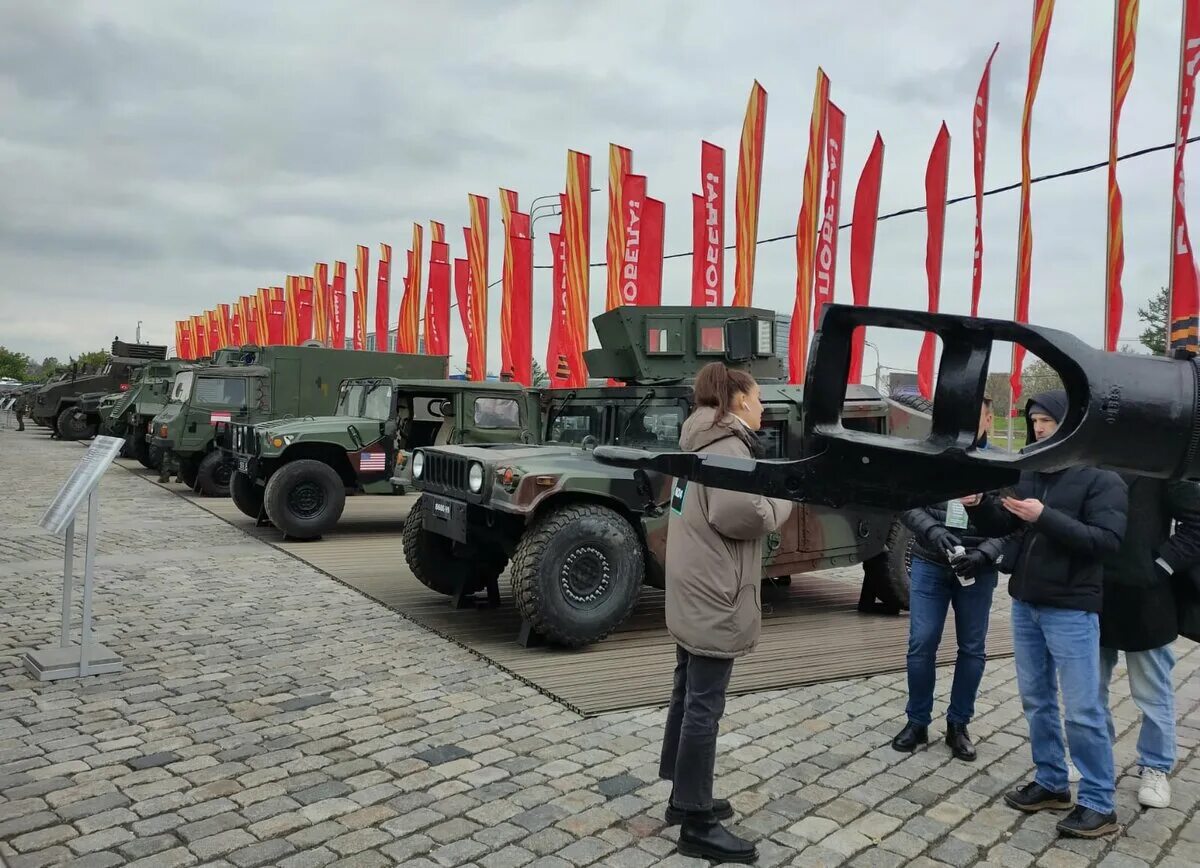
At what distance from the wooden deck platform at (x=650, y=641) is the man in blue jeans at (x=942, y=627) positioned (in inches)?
40.6

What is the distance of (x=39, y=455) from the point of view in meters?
22.0

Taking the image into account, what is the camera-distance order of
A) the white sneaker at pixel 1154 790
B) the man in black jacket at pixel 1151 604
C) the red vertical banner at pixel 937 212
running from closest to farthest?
the man in black jacket at pixel 1151 604, the white sneaker at pixel 1154 790, the red vertical banner at pixel 937 212

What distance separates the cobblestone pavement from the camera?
337 centimetres

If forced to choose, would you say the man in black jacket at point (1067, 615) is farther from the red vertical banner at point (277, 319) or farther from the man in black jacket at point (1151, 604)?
the red vertical banner at point (277, 319)

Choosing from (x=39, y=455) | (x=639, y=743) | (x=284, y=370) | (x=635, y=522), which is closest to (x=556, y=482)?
(x=635, y=522)

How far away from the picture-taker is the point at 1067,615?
3623mm

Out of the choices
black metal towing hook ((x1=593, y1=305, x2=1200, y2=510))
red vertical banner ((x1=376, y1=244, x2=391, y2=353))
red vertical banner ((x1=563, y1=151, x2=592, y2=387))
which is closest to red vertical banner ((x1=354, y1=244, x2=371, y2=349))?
red vertical banner ((x1=376, y1=244, x2=391, y2=353))

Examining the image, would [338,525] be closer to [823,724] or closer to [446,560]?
[446,560]

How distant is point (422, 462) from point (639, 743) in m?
3.13

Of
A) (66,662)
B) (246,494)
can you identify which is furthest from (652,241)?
(66,662)

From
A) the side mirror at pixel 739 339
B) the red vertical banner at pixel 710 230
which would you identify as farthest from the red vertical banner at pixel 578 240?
the side mirror at pixel 739 339

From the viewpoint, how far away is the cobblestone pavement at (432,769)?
3.37 m

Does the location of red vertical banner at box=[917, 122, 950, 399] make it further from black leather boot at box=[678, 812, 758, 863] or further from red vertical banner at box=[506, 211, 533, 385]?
black leather boot at box=[678, 812, 758, 863]

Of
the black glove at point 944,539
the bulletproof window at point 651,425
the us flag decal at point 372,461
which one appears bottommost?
the us flag decal at point 372,461
